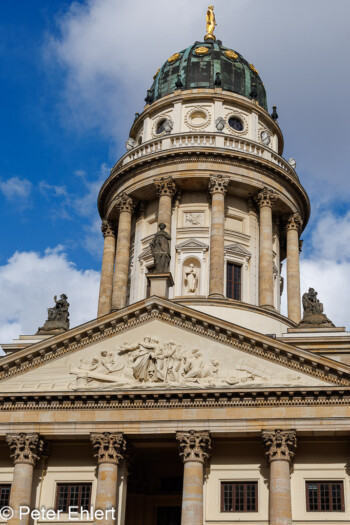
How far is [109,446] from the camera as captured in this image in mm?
30969

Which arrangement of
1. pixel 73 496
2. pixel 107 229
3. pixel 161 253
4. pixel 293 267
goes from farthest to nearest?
pixel 107 229, pixel 293 267, pixel 161 253, pixel 73 496

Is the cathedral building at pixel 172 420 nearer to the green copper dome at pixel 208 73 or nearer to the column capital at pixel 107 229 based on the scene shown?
the column capital at pixel 107 229

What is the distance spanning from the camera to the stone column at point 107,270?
4674 cm

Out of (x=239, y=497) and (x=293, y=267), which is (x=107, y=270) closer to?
(x=293, y=267)

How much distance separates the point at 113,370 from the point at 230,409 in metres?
5.17

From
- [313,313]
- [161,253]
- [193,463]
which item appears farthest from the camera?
[313,313]

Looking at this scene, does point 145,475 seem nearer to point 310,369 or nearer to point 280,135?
point 310,369

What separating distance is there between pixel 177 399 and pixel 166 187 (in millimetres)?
17999

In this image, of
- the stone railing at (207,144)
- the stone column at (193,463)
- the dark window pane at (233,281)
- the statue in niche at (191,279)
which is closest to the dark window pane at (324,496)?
the stone column at (193,463)

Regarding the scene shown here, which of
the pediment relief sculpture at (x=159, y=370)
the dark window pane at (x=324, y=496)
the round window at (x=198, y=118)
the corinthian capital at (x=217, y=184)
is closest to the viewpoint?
the dark window pane at (x=324, y=496)

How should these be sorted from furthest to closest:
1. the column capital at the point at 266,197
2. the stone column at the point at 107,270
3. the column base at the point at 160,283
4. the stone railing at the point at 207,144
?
1. the stone railing at the point at 207,144
2. the column capital at the point at 266,197
3. the stone column at the point at 107,270
4. the column base at the point at 160,283

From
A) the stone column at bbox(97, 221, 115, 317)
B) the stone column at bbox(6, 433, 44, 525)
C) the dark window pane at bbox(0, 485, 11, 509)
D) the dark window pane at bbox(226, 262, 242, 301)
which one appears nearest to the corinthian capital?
the dark window pane at bbox(226, 262, 242, 301)

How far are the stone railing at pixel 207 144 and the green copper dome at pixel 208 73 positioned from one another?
493cm

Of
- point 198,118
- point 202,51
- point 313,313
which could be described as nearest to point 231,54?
point 202,51
